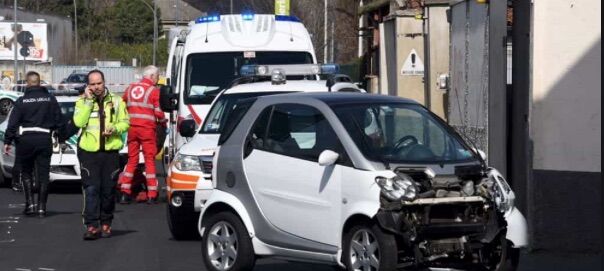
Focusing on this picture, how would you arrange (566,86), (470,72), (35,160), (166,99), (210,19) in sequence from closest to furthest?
(566,86), (35,160), (166,99), (470,72), (210,19)

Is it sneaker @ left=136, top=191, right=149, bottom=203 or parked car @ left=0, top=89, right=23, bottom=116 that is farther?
parked car @ left=0, top=89, right=23, bottom=116

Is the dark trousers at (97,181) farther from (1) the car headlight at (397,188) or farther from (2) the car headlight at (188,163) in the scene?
(1) the car headlight at (397,188)

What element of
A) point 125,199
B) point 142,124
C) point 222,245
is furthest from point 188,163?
point 125,199

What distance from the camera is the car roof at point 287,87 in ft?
43.0

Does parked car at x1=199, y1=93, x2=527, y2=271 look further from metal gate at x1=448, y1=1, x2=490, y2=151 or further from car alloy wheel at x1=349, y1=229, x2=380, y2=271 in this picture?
metal gate at x1=448, y1=1, x2=490, y2=151

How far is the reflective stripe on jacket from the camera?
12836 mm

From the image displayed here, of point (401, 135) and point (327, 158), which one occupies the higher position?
point (401, 135)

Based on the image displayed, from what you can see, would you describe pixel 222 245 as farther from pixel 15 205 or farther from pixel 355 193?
pixel 15 205

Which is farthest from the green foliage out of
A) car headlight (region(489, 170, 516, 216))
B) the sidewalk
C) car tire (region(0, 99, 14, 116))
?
car headlight (region(489, 170, 516, 216))

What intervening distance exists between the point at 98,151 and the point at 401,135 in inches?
187

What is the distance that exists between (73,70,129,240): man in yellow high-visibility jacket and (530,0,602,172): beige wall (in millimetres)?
4476

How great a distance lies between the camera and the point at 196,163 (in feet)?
41.1

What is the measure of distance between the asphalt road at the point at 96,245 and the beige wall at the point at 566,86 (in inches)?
104

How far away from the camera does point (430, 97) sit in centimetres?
2136
